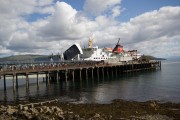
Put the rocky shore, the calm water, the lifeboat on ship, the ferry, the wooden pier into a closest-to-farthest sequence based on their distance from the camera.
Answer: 1. the rocky shore
2. the calm water
3. the wooden pier
4. the ferry
5. the lifeboat on ship

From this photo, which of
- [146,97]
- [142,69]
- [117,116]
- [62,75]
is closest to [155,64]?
[142,69]

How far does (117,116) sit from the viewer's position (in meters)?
24.9

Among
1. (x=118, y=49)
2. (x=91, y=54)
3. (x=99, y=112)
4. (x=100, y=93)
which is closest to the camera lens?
(x=99, y=112)

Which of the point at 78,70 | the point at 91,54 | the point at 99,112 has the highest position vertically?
the point at 91,54

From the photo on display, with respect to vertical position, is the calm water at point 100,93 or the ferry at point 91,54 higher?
the ferry at point 91,54

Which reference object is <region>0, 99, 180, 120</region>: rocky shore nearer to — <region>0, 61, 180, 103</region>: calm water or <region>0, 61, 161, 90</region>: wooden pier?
<region>0, 61, 180, 103</region>: calm water

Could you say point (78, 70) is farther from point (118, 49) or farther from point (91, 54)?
point (118, 49)

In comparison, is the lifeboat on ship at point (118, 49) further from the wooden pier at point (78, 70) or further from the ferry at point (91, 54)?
the wooden pier at point (78, 70)

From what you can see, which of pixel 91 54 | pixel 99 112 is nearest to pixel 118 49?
pixel 91 54

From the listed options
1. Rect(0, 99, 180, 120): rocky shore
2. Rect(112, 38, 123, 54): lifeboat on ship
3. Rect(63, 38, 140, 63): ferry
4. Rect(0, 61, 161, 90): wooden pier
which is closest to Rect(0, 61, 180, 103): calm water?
Rect(0, 61, 161, 90): wooden pier

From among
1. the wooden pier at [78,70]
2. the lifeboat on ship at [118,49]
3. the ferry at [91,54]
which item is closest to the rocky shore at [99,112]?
the wooden pier at [78,70]

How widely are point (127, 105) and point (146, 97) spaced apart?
27.3 ft

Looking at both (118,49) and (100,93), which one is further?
(118,49)

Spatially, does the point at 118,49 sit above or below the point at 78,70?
above
